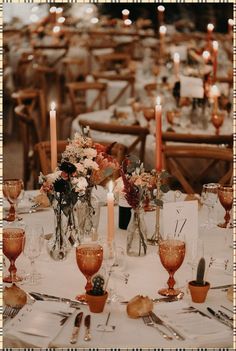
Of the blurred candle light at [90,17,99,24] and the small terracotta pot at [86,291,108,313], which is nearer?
the small terracotta pot at [86,291,108,313]

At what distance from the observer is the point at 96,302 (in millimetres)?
1828

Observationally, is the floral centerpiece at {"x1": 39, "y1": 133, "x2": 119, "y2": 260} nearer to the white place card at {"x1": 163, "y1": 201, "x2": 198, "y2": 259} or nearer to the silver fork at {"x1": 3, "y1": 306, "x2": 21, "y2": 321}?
the white place card at {"x1": 163, "y1": 201, "x2": 198, "y2": 259}

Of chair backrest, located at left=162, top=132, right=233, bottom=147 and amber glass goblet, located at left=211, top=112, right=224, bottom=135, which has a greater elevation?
amber glass goblet, located at left=211, top=112, right=224, bottom=135

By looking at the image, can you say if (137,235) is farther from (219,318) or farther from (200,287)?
(219,318)

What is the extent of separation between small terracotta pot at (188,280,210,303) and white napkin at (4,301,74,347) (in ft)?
1.08

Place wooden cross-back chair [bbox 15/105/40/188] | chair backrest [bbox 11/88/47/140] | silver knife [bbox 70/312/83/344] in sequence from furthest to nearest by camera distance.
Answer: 1. chair backrest [bbox 11/88/47/140]
2. wooden cross-back chair [bbox 15/105/40/188]
3. silver knife [bbox 70/312/83/344]

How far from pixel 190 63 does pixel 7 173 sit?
1.84 m

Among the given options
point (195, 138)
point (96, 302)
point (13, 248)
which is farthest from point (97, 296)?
point (195, 138)

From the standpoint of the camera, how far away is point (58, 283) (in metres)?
2.07

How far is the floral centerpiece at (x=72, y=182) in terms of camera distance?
220cm

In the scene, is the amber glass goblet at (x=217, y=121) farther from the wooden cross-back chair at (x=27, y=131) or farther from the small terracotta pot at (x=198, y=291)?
the small terracotta pot at (x=198, y=291)

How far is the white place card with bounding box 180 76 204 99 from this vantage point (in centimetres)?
438

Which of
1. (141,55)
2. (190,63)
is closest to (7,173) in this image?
(190,63)

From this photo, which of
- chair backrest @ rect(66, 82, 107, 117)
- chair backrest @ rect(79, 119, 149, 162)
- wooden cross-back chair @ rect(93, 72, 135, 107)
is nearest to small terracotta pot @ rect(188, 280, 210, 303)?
chair backrest @ rect(79, 119, 149, 162)
